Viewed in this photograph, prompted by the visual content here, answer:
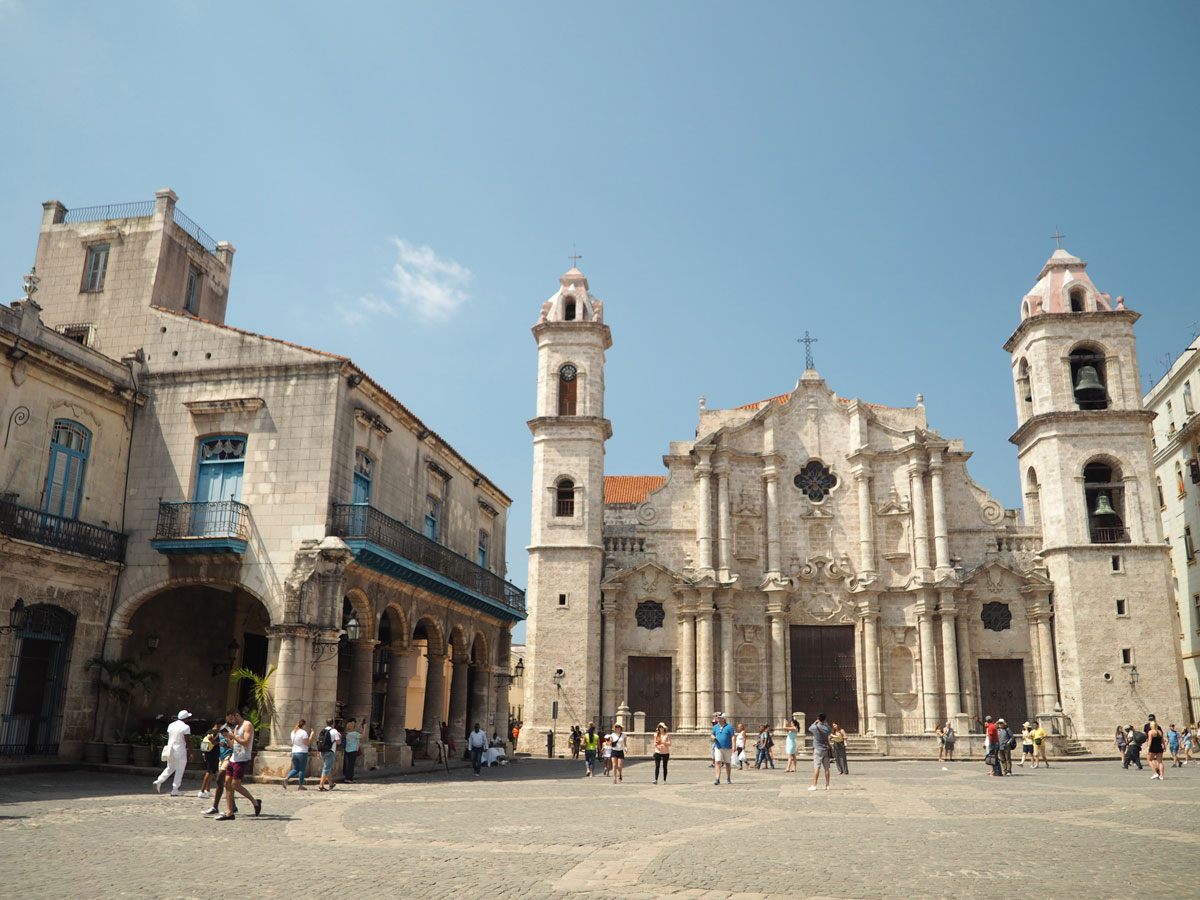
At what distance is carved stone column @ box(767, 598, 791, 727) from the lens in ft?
121

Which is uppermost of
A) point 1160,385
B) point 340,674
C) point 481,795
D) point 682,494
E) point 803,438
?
point 1160,385

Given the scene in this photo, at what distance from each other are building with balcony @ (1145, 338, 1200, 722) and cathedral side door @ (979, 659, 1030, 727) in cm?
903

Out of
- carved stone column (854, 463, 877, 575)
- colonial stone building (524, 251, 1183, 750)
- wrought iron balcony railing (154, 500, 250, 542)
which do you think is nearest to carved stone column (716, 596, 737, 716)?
colonial stone building (524, 251, 1183, 750)

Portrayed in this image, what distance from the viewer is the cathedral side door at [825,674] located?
3772 centimetres

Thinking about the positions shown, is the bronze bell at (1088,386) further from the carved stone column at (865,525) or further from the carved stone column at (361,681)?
the carved stone column at (361,681)

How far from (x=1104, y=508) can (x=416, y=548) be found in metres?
26.4

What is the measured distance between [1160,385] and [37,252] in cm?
4725

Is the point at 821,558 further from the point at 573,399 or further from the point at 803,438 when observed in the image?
the point at 573,399

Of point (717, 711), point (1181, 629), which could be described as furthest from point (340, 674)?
point (1181, 629)

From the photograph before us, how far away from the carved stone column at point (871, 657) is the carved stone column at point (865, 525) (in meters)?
1.43

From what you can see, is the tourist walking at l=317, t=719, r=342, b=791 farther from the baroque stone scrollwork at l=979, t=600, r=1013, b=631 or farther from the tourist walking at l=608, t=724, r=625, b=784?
the baroque stone scrollwork at l=979, t=600, r=1013, b=631

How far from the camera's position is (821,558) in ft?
128

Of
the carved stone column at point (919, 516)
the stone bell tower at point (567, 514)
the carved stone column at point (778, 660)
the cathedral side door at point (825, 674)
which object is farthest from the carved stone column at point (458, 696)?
the carved stone column at point (919, 516)

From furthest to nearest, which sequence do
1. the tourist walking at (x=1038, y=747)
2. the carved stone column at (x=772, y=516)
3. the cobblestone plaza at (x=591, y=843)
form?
the carved stone column at (x=772, y=516) → the tourist walking at (x=1038, y=747) → the cobblestone plaza at (x=591, y=843)
